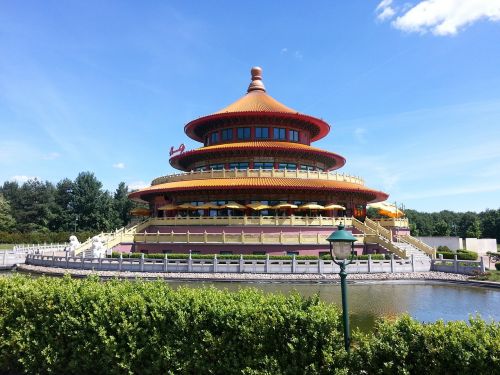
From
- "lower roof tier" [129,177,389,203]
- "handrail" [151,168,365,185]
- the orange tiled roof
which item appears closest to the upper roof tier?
the orange tiled roof

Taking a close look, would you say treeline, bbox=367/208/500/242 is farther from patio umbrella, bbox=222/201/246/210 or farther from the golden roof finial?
patio umbrella, bbox=222/201/246/210

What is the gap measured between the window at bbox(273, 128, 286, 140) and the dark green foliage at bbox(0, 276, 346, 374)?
131 feet

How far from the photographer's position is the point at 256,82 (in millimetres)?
59844

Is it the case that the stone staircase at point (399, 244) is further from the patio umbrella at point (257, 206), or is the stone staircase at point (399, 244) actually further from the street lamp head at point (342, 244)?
the street lamp head at point (342, 244)

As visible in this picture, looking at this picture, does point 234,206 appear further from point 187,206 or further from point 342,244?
point 342,244

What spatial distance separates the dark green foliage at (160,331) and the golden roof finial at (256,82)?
2033 inches

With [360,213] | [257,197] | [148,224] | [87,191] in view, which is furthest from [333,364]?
[87,191]

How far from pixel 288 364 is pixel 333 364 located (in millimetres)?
935

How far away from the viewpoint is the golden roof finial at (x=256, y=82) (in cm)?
5912

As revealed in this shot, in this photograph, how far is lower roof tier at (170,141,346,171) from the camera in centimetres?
4409

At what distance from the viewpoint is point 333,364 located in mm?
7930

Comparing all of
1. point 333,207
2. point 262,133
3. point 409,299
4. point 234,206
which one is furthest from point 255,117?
point 409,299

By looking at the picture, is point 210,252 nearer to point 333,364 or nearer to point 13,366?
point 13,366

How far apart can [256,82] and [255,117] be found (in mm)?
13577
